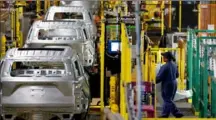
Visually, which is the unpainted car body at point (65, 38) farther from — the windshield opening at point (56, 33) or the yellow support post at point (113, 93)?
the yellow support post at point (113, 93)

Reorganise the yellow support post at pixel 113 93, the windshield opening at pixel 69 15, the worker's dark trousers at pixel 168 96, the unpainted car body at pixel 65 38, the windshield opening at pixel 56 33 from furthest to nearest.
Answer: the windshield opening at pixel 69 15 → the windshield opening at pixel 56 33 → the unpainted car body at pixel 65 38 → the worker's dark trousers at pixel 168 96 → the yellow support post at pixel 113 93

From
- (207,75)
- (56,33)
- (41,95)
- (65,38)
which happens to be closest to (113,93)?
(41,95)

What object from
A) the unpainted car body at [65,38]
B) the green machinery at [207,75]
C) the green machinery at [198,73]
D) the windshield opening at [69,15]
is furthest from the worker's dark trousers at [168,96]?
the windshield opening at [69,15]

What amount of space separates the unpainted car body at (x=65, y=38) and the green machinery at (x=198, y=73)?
2.22 metres

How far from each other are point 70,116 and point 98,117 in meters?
2.10

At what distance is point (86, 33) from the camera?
15.3m

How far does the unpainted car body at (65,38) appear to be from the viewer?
1434 centimetres

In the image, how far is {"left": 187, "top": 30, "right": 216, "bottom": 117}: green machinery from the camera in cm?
1188

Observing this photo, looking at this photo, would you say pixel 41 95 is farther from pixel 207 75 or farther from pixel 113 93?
pixel 207 75

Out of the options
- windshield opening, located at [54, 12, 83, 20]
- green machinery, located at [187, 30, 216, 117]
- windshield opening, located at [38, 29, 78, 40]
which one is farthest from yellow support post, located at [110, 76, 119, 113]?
windshield opening, located at [54, 12, 83, 20]

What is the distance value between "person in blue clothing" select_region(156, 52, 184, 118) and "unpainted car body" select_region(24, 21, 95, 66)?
226 cm

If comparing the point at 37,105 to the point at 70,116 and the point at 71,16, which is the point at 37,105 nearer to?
the point at 70,116

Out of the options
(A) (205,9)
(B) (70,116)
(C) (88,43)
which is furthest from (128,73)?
(A) (205,9)

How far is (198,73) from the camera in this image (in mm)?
13133
